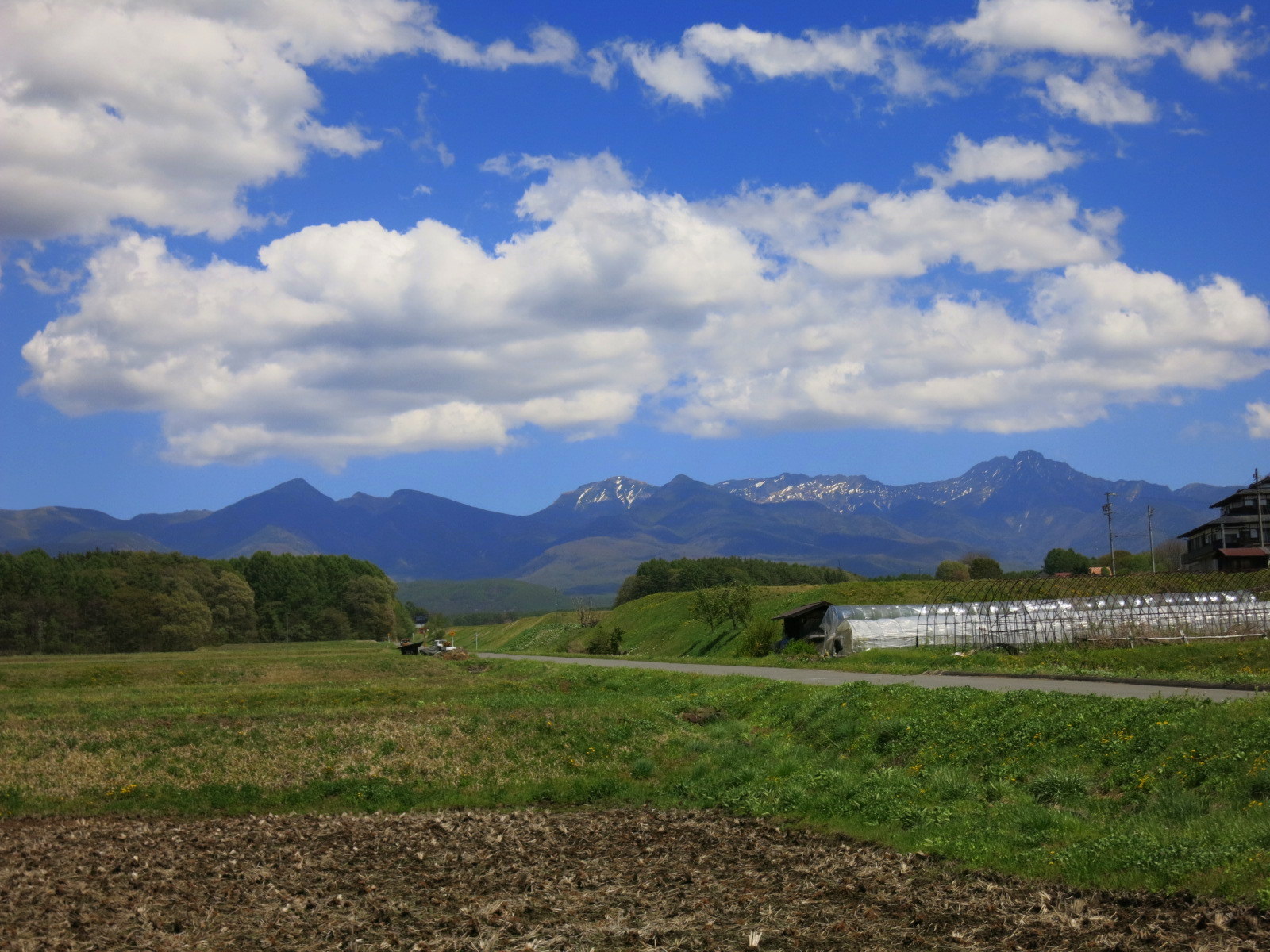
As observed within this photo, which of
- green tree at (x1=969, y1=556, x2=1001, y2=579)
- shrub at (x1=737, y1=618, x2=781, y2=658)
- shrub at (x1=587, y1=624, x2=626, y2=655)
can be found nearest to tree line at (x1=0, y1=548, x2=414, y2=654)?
shrub at (x1=587, y1=624, x2=626, y2=655)

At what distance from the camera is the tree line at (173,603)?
422ft

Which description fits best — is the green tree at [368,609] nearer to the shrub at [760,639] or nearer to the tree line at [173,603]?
the tree line at [173,603]

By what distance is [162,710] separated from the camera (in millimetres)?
31125

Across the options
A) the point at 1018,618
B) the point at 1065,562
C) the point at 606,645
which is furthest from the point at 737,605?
the point at 1065,562

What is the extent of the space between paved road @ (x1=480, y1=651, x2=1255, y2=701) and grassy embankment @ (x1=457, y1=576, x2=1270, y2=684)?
130cm

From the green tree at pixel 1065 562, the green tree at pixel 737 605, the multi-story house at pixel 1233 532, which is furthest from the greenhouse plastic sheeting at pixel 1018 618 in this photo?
the green tree at pixel 1065 562

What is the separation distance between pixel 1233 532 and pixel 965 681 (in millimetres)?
107889

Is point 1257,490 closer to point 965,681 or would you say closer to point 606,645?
point 606,645

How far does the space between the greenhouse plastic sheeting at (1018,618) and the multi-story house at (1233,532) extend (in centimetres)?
5536

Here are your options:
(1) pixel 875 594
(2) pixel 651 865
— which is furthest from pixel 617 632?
(2) pixel 651 865

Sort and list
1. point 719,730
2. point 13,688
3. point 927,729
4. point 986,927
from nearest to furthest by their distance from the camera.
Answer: point 986,927 < point 927,729 < point 719,730 < point 13,688

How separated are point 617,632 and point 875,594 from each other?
26544 millimetres

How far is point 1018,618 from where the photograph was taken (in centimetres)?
5484

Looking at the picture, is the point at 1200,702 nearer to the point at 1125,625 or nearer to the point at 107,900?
the point at 107,900
